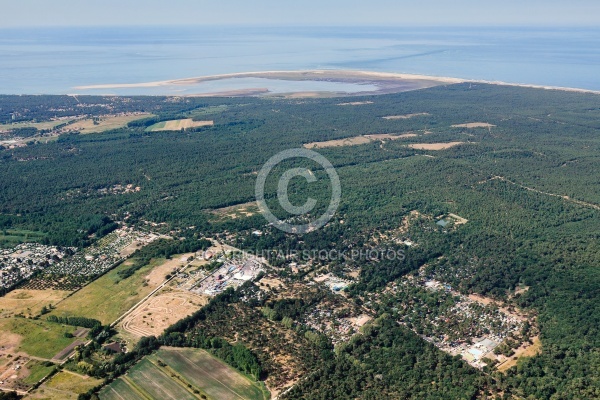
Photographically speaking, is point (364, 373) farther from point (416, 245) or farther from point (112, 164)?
point (112, 164)

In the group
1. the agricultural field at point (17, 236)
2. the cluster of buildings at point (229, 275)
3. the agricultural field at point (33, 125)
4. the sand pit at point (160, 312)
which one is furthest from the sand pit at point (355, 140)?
the agricultural field at point (33, 125)

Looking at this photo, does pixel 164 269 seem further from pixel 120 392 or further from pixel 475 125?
pixel 475 125

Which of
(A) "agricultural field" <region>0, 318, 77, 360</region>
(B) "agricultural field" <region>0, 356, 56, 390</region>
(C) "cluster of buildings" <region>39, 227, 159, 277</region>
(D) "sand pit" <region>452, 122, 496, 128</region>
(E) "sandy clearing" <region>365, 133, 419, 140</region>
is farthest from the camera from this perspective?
(D) "sand pit" <region>452, 122, 496, 128</region>

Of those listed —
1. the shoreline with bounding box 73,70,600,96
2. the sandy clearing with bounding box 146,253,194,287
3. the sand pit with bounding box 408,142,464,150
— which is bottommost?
the sandy clearing with bounding box 146,253,194,287

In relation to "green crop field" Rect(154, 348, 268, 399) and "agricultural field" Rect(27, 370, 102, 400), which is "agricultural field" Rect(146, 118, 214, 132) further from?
"agricultural field" Rect(27, 370, 102, 400)

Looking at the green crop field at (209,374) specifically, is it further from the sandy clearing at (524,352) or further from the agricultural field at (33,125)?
the agricultural field at (33,125)

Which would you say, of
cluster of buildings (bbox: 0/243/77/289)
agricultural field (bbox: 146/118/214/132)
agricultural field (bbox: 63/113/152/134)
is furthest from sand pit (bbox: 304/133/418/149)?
cluster of buildings (bbox: 0/243/77/289)

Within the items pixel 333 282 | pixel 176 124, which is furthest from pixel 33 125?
pixel 333 282
